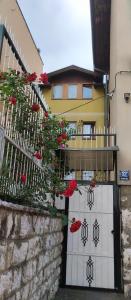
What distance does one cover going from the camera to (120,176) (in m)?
7.05

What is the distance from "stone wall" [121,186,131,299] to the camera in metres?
6.27

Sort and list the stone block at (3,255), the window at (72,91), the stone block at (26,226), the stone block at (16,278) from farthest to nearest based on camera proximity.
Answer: the window at (72,91)
the stone block at (26,226)
the stone block at (16,278)
the stone block at (3,255)

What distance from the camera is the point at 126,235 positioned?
6.60 meters

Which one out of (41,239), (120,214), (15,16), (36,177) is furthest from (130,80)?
(15,16)

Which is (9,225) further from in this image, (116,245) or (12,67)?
(116,245)

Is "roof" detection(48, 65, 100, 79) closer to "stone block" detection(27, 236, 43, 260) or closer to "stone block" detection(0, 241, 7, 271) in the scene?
"stone block" detection(27, 236, 43, 260)

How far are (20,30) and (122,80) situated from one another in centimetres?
620

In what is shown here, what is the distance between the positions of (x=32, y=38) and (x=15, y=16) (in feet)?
9.03

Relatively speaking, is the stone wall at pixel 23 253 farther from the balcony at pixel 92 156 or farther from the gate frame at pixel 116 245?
the balcony at pixel 92 156

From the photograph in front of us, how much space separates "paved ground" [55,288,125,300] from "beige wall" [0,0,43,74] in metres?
6.47

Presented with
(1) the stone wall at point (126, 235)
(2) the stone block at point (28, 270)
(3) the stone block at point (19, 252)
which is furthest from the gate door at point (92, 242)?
(3) the stone block at point (19, 252)

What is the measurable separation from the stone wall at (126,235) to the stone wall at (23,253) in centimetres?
265

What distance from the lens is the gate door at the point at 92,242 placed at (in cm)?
650

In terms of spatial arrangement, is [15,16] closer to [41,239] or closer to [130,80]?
[130,80]
